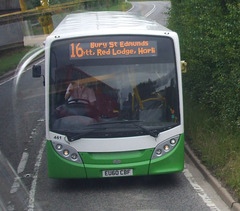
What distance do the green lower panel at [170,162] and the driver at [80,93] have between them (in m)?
1.36

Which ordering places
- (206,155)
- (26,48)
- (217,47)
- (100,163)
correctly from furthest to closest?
(26,48) → (217,47) → (206,155) → (100,163)

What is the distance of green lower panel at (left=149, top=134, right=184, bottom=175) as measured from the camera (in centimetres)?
774

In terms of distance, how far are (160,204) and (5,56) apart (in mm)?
22375

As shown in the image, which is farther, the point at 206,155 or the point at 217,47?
the point at 217,47

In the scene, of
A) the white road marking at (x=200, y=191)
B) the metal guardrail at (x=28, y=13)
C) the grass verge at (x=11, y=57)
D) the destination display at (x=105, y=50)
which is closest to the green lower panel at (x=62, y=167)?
the destination display at (x=105, y=50)

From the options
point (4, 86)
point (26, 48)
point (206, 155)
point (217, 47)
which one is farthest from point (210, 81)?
point (26, 48)

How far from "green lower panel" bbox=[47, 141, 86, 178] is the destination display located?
1473 mm

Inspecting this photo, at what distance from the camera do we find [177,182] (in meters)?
8.25

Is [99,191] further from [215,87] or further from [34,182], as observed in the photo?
[215,87]

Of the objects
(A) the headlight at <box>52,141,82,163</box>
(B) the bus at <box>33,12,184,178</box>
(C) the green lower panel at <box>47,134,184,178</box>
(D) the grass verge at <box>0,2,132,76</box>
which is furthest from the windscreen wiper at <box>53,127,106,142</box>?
(D) the grass verge at <box>0,2,132,76</box>

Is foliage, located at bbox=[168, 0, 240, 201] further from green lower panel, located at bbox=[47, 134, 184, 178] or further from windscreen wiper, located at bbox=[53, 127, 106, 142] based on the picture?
windscreen wiper, located at bbox=[53, 127, 106, 142]

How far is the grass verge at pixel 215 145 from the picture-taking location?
302 inches

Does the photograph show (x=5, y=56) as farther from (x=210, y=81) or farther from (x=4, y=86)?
(x=210, y=81)

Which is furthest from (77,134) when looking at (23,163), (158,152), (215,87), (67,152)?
(215,87)
